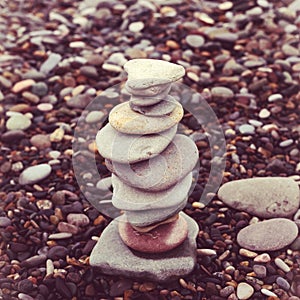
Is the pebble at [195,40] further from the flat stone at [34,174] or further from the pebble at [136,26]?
the flat stone at [34,174]

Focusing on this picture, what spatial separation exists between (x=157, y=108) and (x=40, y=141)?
4.08 feet

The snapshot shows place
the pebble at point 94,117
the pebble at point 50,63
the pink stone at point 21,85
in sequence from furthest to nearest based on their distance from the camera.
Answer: the pebble at point 50,63
the pink stone at point 21,85
the pebble at point 94,117

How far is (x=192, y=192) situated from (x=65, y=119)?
3.06 ft

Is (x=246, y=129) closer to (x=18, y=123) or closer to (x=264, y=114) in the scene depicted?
(x=264, y=114)

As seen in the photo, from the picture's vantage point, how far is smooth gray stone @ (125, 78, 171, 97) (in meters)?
2.52

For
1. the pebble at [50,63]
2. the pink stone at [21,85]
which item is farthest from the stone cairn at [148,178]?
the pebble at [50,63]

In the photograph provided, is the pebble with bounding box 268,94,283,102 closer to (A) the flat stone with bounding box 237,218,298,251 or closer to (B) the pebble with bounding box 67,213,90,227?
(A) the flat stone with bounding box 237,218,298,251

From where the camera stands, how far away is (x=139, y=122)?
2566 mm

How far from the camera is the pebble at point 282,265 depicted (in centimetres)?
291

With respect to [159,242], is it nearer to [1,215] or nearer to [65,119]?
[1,215]

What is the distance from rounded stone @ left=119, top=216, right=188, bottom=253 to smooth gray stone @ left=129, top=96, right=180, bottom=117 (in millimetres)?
498

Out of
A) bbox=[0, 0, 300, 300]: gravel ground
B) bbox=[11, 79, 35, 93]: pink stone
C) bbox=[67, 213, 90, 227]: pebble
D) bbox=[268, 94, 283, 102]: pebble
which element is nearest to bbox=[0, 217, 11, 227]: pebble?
bbox=[0, 0, 300, 300]: gravel ground

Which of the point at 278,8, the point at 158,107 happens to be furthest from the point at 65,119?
the point at 278,8

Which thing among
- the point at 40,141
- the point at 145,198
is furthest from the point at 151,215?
the point at 40,141
